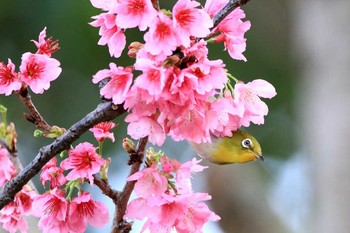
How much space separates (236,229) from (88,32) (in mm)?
1837

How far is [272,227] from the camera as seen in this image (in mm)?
A: 2096

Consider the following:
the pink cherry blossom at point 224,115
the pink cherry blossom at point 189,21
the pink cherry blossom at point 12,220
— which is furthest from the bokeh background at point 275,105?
the pink cherry blossom at point 189,21

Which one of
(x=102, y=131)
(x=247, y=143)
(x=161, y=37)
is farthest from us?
(x=247, y=143)

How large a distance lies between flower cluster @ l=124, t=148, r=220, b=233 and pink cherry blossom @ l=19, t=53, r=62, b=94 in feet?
0.56

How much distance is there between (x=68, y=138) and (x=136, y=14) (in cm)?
17

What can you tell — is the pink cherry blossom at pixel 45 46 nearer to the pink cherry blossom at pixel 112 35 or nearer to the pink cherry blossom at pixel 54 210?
the pink cherry blossom at pixel 112 35

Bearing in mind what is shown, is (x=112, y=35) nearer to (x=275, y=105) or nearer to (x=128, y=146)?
(x=128, y=146)

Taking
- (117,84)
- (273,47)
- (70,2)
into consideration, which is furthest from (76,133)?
(70,2)

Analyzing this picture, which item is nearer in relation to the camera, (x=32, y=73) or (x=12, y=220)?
(x=32, y=73)

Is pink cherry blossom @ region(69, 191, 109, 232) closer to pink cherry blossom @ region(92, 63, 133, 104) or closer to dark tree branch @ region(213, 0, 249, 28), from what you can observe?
pink cherry blossom @ region(92, 63, 133, 104)

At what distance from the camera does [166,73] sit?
0.78 metres

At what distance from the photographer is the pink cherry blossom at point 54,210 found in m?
0.93

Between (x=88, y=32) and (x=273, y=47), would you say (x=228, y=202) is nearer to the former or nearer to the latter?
(x=273, y=47)

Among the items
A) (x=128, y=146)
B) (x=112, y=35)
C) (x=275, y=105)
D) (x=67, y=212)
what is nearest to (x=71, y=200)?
(x=67, y=212)
